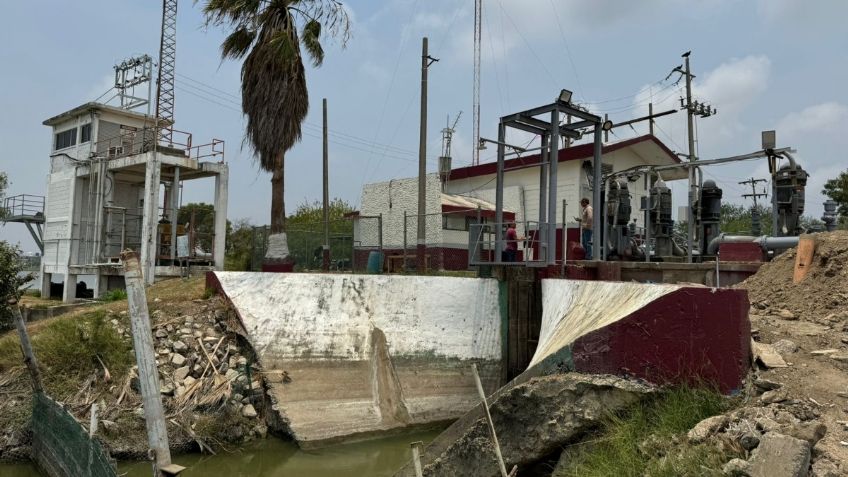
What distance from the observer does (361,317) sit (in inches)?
455

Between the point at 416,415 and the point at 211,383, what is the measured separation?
3632 millimetres

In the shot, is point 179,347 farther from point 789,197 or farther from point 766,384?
point 789,197

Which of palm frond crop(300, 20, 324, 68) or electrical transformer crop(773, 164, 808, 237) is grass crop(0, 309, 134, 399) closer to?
palm frond crop(300, 20, 324, 68)

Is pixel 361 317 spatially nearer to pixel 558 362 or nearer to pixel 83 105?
pixel 558 362

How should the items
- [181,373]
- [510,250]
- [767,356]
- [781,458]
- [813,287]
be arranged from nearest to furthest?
[781,458], [767,356], [813,287], [181,373], [510,250]

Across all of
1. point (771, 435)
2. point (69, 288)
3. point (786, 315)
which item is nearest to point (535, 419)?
point (771, 435)

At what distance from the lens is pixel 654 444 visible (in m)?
5.54

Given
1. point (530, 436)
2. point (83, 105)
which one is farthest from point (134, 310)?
point (83, 105)

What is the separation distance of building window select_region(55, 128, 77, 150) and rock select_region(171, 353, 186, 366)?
18949mm

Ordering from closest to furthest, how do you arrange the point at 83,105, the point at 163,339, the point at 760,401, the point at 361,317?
1. the point at 760,401
2. the point at 163,339
3. the point at 361,317
4. the point at 83,105

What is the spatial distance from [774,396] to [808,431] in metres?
0.94

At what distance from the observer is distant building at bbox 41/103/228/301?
21.8 meters

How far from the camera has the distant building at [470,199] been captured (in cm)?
2139

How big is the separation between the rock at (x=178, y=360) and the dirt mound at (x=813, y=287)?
925cm
